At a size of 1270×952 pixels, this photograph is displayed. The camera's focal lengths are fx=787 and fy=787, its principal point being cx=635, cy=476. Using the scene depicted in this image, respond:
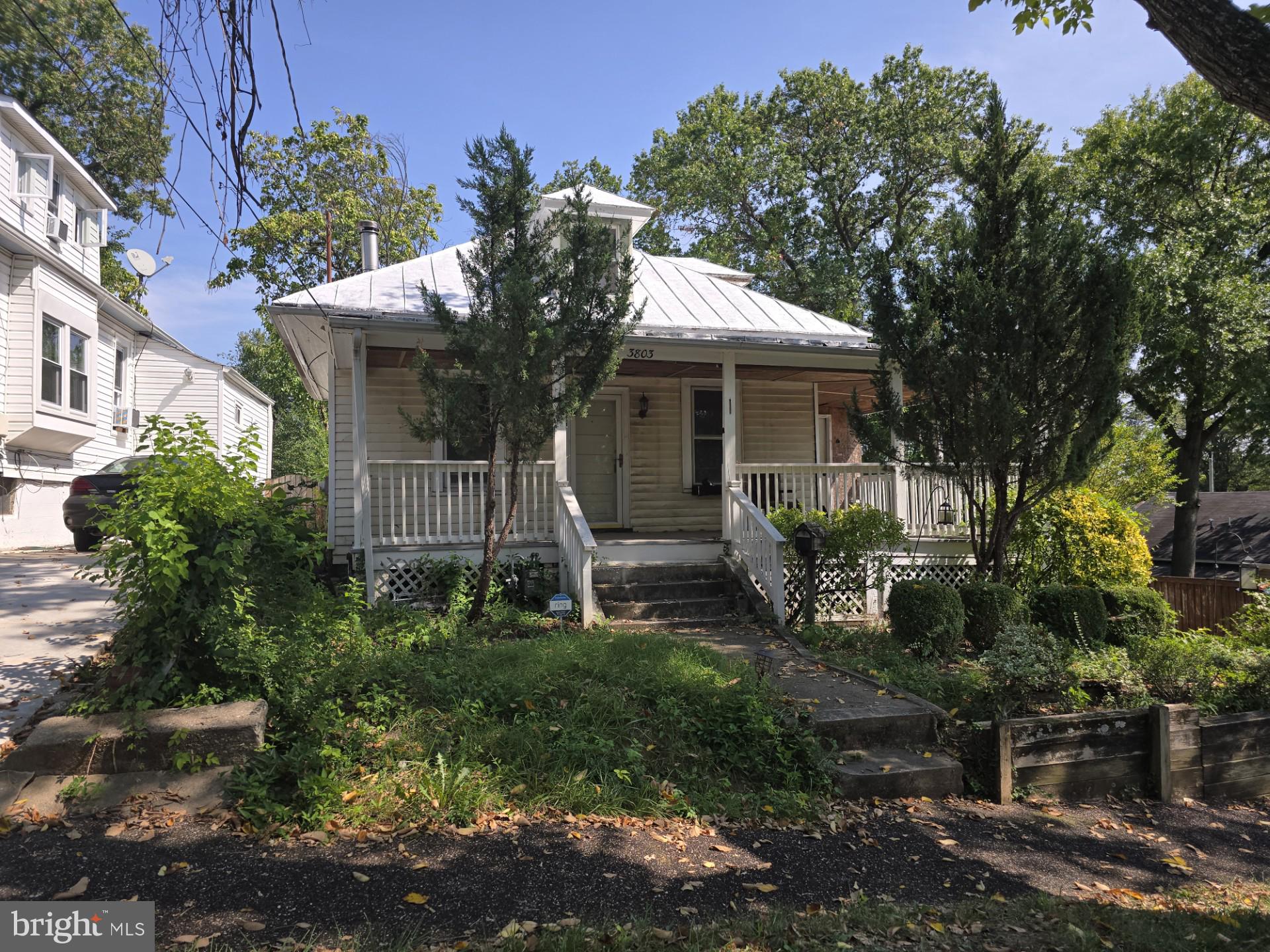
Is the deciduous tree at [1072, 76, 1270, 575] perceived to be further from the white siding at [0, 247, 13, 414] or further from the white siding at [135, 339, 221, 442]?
the white siding at [135, 339, 221, 442]

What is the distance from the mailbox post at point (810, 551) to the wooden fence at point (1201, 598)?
283 inches

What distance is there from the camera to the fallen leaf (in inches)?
125

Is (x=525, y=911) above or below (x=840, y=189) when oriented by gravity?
below

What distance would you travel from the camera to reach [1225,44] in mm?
3129

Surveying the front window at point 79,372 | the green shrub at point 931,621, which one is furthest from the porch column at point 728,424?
the front window at point 79,372

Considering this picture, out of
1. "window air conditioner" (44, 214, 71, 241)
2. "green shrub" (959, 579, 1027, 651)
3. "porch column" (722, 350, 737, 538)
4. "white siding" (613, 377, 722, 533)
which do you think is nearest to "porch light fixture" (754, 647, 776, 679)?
"green shrub" (959, 579, 1027, 651)

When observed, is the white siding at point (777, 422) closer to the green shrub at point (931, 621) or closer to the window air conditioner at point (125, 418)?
the green shrub at point (931, 621)

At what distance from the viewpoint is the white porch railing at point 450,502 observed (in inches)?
349

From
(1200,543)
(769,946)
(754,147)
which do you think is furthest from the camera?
(754,147)

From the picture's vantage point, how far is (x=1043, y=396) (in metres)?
7.59

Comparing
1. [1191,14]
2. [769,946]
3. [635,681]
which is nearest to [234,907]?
[769,946]

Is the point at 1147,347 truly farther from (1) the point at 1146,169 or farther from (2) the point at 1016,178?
(2) the point at 1016,178

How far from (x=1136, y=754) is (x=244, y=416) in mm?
26752

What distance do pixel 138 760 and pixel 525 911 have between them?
2.41 metres
